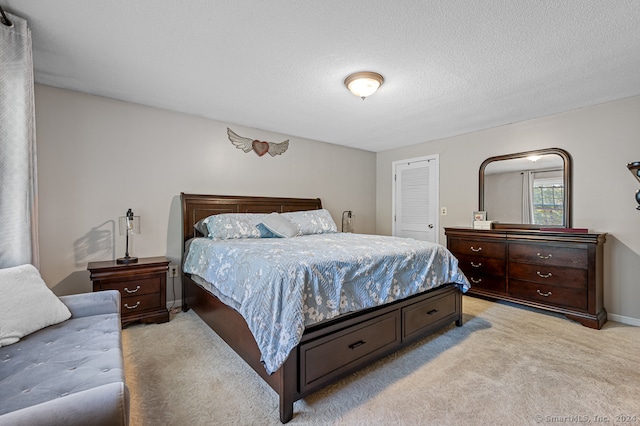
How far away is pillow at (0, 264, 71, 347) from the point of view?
143cm

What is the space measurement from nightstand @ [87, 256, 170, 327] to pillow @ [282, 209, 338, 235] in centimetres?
158

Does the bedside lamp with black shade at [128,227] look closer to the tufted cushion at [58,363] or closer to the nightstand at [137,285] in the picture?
the nightstand at [137,285]

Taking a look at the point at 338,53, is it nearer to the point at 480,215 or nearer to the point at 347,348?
the point at 347,348

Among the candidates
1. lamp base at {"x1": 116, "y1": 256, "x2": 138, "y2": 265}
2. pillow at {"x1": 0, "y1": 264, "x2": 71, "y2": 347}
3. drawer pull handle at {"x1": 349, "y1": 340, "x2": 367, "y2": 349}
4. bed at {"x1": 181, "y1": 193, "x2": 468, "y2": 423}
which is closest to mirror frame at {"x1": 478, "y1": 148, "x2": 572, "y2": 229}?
bed at {"x1": 181, "y1": 193, "x2": 468, "y2": 423}

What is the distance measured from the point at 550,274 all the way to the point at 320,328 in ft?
9.44

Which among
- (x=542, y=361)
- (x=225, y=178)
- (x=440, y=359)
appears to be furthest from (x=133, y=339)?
(x=542, y=361)

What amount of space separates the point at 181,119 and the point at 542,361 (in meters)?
4.33

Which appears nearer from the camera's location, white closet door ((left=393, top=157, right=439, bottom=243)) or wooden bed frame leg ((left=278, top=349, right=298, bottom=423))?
wooden bed frame leg ((left=278, top=349, right=298, bottom=423))

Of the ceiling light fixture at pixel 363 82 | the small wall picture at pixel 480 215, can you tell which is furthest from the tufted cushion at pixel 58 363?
the small wall picture at pixel 480 215

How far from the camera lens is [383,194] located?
5582 millimetres

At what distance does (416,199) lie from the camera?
4988 millimetres

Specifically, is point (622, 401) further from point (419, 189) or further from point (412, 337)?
point (419, 189)

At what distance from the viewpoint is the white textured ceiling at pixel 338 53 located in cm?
173

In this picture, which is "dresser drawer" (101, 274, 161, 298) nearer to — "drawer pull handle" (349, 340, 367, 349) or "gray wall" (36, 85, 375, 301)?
"gray wall" (36, 85, 375, 301)
